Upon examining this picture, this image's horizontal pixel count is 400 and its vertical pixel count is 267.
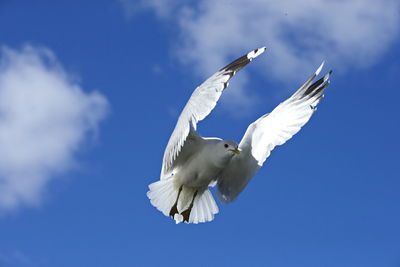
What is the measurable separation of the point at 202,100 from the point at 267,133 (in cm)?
145

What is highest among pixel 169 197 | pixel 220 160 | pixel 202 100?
pixel 169 197

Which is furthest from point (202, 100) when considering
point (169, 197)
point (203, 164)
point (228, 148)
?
point (169, 197)

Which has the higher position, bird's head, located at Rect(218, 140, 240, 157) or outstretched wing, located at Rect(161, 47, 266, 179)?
bird's head, located at Rect(218, 140, 240, 157)

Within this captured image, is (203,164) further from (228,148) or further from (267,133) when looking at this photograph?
(267,133)

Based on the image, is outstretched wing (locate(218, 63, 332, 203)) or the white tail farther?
the white tail

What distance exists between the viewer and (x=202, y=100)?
5625mm

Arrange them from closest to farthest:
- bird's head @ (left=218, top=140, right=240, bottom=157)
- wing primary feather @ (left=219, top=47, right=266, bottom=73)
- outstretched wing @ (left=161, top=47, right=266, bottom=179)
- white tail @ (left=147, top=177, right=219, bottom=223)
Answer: outstretched wing @ (left=161, top=47, right=266, bottom=179) < wing primary feather @ (left=219, top=47, right=266, bottom=73) < bird's head @ (left=218, top=140, right=240, bottom=157) < white tail @ (left=147, top=177, right=219, bottom=223)

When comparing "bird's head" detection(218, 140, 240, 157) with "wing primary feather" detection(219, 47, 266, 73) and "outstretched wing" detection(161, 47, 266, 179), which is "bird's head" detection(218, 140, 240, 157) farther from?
"wing primary feather" detection(219, 47, 266, 73)

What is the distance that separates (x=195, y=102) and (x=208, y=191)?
189 centimetres

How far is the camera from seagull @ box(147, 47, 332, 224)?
6.81m

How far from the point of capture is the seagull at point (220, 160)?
22.4 ft

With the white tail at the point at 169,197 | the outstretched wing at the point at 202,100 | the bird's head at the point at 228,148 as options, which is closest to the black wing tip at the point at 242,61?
the outstretched wing at the point at 202,100

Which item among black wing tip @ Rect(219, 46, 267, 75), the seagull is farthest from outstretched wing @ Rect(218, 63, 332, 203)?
black wing tip @ Rect(219, 46, 267, 75)

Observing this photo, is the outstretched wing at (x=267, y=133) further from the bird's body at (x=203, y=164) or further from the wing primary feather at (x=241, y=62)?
the wing primary feather at (x=241, y=62)
